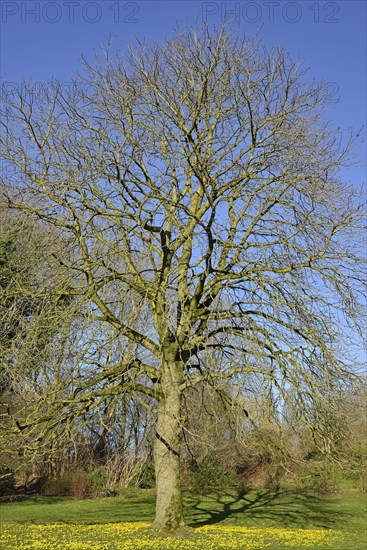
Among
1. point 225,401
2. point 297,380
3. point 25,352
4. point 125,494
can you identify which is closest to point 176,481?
point 225,401

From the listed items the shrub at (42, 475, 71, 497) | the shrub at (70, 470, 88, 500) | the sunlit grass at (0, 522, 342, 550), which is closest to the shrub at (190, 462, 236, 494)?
the shrub at (70, 470, 88, 500)

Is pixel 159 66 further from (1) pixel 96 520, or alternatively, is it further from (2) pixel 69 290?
(1) pixel 96 520

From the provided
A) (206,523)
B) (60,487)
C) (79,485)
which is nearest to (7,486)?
(60,487)

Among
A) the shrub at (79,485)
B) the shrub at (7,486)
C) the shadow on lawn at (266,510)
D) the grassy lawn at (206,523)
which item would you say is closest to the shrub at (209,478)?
the shadow on lawn at (266,510)

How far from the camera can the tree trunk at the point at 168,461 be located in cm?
1219

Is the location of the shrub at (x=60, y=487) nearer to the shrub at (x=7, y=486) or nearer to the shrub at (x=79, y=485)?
the shrub at (x=79, y=485)

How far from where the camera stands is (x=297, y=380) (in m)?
11.2

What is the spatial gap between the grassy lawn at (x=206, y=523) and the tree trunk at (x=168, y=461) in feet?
1.42

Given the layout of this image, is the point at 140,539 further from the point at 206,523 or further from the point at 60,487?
the point at 60,487

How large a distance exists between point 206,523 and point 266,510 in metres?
5.45

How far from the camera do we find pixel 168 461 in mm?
12312

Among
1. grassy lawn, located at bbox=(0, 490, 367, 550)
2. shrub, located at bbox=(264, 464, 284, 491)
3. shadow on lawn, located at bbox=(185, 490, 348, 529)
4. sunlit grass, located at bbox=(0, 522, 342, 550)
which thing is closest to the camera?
sunlit grass, located at bbox=(0, 522, 342, 550)

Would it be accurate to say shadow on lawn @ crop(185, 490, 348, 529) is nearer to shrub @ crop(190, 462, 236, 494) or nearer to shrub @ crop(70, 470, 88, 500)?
shrub @ crop(190, 462, 236, 494)

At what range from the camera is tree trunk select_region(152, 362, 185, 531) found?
1219 centimetres
